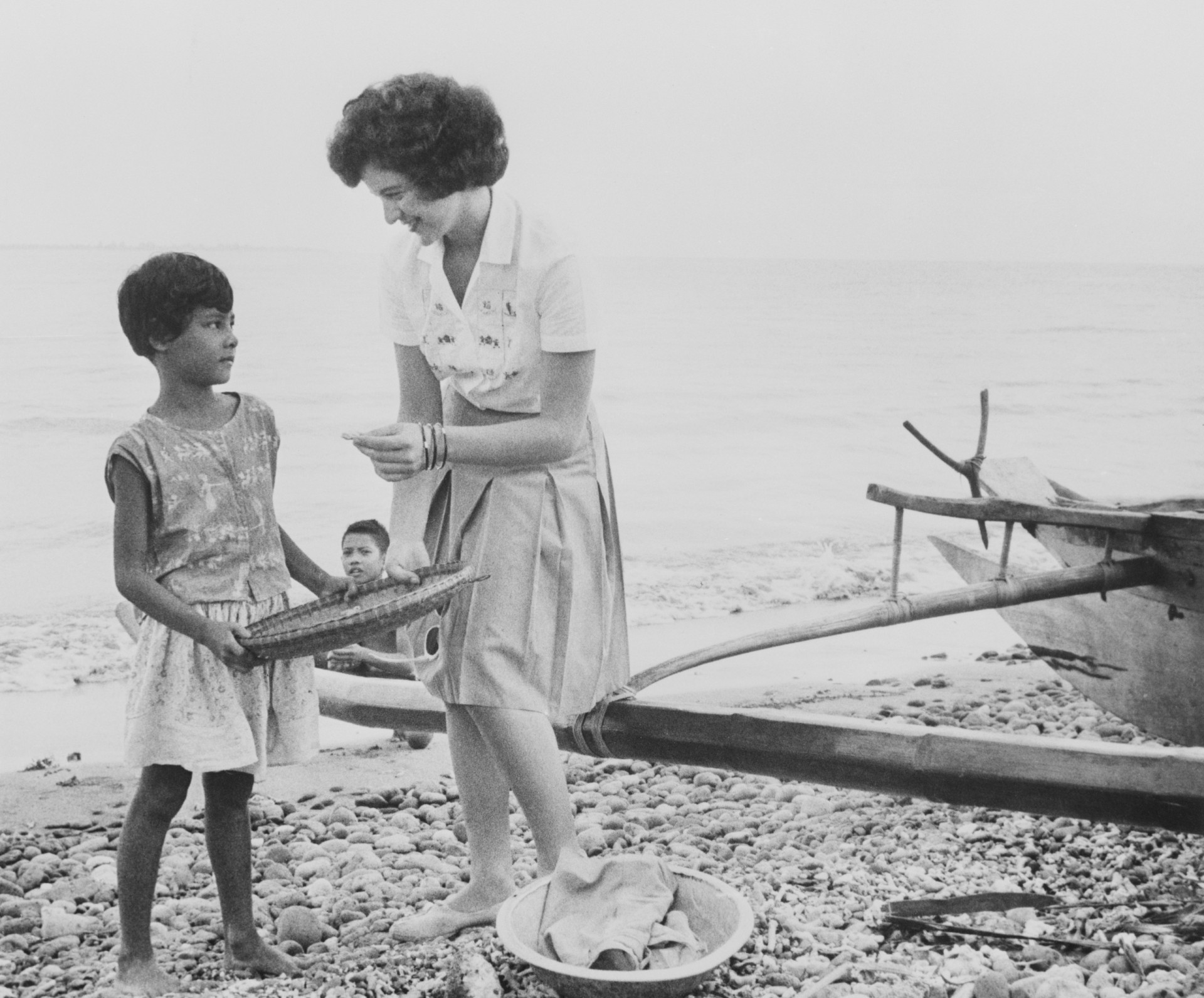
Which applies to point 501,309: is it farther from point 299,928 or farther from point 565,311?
point 299,928

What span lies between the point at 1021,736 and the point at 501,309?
1307 mm

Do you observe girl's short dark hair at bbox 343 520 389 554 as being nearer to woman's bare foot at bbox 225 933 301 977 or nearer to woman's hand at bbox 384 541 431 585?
woman's hand at bbox 384 541 431 585

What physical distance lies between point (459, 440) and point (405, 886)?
126 centimetres

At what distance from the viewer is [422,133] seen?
7.84 ft

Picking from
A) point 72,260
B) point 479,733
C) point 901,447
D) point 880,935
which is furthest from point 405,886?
point 72,260

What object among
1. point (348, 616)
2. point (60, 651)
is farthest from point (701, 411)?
point (348, 616)

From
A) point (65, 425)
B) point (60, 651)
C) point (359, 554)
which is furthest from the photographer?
point (65, 425)

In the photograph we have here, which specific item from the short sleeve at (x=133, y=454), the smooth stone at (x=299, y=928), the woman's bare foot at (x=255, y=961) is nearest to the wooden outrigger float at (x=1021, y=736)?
the smooth stone at (x=299, y=928)

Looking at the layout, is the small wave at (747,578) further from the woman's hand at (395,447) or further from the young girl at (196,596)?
the woman's hand at (395,447)

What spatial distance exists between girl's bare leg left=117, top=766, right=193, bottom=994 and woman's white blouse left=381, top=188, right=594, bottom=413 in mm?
933

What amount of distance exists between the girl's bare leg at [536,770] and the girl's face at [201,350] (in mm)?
818

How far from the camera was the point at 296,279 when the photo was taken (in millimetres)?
25188

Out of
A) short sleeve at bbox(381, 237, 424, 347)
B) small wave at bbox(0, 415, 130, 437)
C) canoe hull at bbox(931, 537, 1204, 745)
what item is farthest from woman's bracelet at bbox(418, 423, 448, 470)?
small wave at bbox(0, 415, 130, 437)

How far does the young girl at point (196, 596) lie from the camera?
247cm
